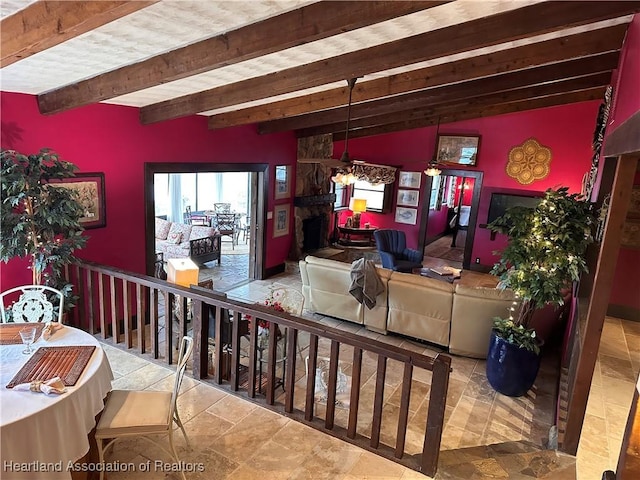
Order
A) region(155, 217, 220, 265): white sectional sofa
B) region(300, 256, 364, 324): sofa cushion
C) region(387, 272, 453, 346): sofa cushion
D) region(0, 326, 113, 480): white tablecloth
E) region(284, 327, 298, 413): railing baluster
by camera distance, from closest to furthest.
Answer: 1. region(0, 326, 113, 480): white tablecloth
2. region(284, 327, 298, 413): railing baluster
3. region(387, 272, 453, 346): sofa cushion
4. region(300, 256, 364, 324): sofa cushion
5. region(155, 217, 220, 265): white sectional sofa

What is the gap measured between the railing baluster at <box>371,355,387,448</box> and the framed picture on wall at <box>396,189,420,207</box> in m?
7.18

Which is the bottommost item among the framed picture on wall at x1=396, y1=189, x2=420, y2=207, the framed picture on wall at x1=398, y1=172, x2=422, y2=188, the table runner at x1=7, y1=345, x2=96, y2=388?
the table runner at x1=7, y1=345, x2=96, y2=388

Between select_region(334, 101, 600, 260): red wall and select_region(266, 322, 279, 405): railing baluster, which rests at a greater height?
select_region(334, 101, 600, 260): red wall

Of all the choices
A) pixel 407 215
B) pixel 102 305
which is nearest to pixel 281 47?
pixel 102 305

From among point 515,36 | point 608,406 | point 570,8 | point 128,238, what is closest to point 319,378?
point 608,406

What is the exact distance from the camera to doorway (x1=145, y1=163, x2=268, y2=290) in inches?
206

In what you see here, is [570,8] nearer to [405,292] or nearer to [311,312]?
[405,292]

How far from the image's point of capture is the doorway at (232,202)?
524cm

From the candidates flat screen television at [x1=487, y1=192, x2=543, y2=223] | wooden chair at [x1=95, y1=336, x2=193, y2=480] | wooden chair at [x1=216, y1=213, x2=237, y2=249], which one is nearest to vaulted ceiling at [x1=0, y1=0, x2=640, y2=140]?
wooden chair at [x1=95, y1=336, x2=193, y2=480]

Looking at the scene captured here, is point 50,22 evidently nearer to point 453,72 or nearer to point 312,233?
point 453,72

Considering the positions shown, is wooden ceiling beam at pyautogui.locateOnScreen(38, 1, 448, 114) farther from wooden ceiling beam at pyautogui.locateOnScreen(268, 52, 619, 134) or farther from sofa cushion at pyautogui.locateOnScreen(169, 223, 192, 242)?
sofa cushion at pyautogui.locateOnScreen(169, 223, 192, 242)

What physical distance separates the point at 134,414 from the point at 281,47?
244 cm

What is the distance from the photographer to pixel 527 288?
3871mm

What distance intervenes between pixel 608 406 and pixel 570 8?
2.77 meters
